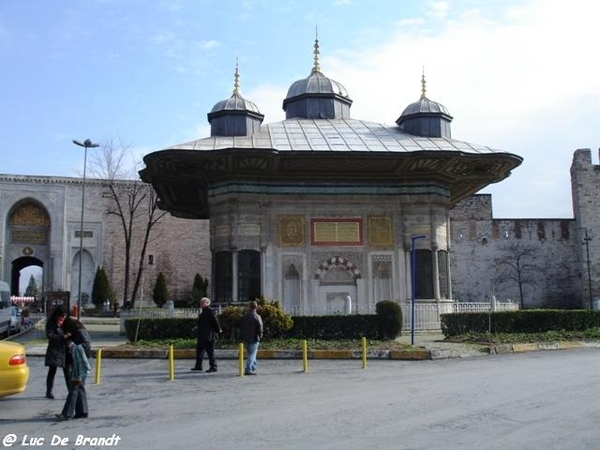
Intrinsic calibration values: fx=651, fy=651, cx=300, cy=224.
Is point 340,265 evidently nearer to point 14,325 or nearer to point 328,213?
point 328,213

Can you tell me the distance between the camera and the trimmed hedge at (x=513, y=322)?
18.5 metres

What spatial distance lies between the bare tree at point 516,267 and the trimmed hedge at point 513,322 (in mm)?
25708

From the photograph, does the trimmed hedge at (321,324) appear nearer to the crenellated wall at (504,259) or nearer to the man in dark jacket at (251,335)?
the man in dark jacket at (251,335)

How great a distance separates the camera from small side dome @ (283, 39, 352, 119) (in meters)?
29.4

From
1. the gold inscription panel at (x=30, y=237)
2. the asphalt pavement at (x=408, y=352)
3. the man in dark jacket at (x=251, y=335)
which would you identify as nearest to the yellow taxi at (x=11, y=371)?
the man in dark jacket at (x=251, y=335)

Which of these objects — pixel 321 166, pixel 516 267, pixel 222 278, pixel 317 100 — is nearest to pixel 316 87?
pixel 317 100

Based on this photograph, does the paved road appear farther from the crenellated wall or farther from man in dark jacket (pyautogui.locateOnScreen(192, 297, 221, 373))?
the crenellated wall

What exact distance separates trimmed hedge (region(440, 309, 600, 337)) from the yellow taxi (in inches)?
505

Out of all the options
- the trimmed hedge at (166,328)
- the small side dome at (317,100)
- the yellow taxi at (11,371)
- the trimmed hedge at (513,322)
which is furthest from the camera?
the small side dome at (317,100)

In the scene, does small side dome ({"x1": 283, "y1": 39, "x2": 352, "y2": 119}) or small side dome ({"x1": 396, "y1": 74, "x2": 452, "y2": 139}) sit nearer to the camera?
small side dome ({"x1": 396, "y1": 74, "x2": 452, "y2": 139})

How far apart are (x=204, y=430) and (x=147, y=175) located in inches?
694

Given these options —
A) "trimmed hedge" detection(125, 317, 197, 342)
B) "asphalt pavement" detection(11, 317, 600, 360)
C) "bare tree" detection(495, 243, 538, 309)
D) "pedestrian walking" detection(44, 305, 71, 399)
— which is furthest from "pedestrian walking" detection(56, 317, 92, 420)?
"bare tree" detection(495, 243, 538, 309)

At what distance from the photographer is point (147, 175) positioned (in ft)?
79.3

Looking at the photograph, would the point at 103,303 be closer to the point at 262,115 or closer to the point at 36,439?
the point at 262,115
